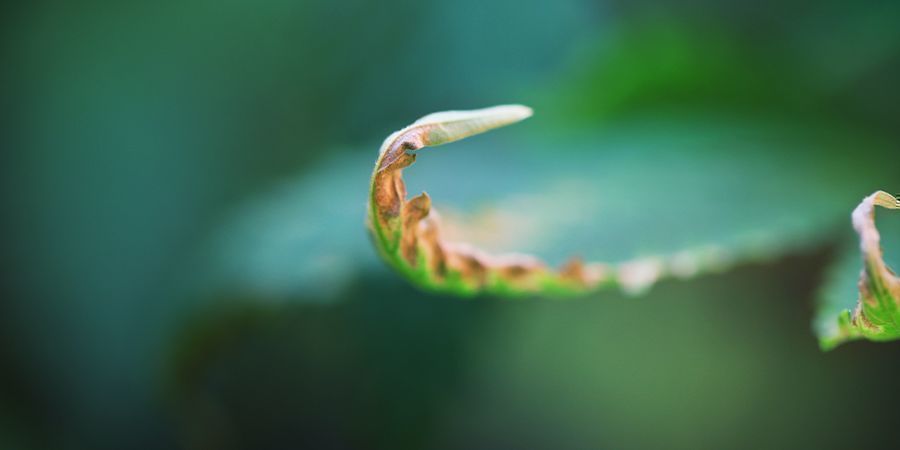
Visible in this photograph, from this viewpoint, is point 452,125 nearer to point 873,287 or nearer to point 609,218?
point 873,287

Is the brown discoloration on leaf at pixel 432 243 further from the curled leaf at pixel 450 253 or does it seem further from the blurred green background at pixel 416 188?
the blurred green background at pixel 416 188

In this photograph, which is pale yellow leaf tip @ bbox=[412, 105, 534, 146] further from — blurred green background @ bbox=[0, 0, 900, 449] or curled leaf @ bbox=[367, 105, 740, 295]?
blurred green background @ bbox=[0, 0, 900, 449]

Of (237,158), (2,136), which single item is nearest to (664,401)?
(237,158)

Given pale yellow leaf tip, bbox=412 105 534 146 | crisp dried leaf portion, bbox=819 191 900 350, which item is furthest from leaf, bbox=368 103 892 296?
crisp dried leaf portion, bbox=819 191 900 350

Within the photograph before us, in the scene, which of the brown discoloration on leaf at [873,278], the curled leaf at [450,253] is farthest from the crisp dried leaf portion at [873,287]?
the curled leaf at [450,253]

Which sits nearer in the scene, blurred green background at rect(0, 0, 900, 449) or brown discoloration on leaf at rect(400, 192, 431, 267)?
brown discoloration on leaf at rect(400, 192, 431, 267)

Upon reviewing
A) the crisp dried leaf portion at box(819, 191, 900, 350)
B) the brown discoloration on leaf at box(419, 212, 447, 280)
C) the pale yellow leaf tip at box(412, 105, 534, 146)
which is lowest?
the crisp dried leaf portion at box(819, 191, 900, 350)

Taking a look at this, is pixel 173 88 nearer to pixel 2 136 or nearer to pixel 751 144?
pixel 2 136
